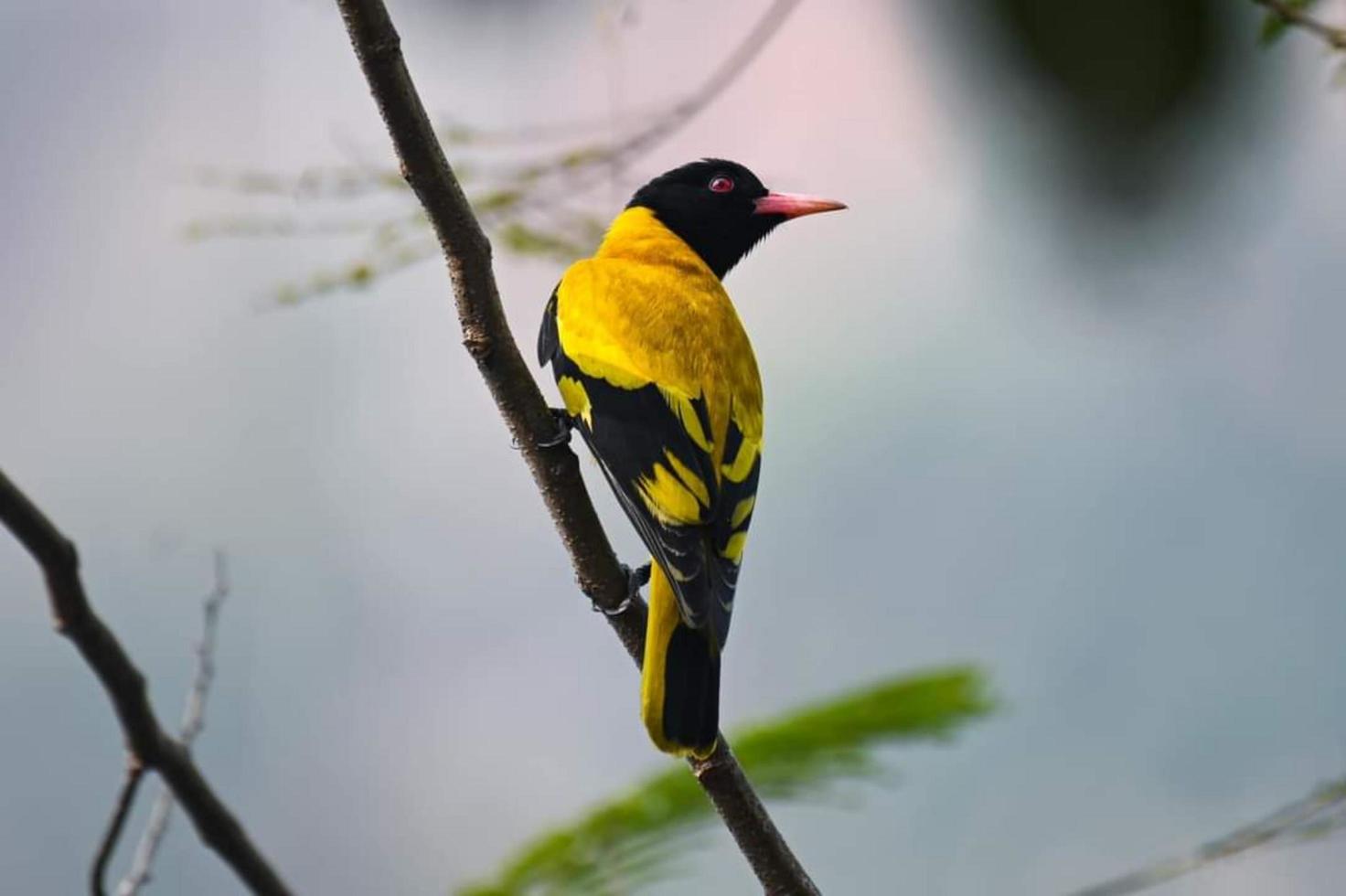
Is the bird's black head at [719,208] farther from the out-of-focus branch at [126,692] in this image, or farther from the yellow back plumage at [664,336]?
the out-of-focus branch at [126,692]

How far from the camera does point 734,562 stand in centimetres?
239

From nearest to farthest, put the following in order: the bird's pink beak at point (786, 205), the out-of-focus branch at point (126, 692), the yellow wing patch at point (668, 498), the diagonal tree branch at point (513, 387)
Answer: the out-of-focus branch at point (126, 692) < the diagonal tree branch at point (513, 387) < the yellow wing patch at point (668, 498) < the bird's pink beak at point (786, 205)

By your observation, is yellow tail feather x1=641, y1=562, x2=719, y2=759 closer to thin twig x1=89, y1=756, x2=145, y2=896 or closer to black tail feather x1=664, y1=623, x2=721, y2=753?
black tail feather x1=664, y1=623, x2=721, y2=753

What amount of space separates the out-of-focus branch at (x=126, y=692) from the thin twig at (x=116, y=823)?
0.01 m

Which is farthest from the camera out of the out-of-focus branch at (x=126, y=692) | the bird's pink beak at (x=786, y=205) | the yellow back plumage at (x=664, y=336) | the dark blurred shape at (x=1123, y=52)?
the dark blurred shape at (x=1123, y=52)

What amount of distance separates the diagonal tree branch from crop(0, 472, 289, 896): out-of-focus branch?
22.1 inches

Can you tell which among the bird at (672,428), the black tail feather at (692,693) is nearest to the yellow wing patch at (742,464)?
the bird at (672,428)

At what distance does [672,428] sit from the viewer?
8.39 feet

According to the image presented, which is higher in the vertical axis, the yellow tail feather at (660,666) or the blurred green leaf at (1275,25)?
the blurred green leaf at (1275,25)

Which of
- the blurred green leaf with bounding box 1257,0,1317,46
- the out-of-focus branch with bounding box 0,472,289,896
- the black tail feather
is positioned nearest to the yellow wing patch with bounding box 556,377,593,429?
the black tail feather

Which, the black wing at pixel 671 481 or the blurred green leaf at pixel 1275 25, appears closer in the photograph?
the black wing at pixel 671 481

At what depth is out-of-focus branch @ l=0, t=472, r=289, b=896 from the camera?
172 cm

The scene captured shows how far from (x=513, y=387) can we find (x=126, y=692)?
2.08 ft

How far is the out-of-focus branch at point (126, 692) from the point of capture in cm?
172
